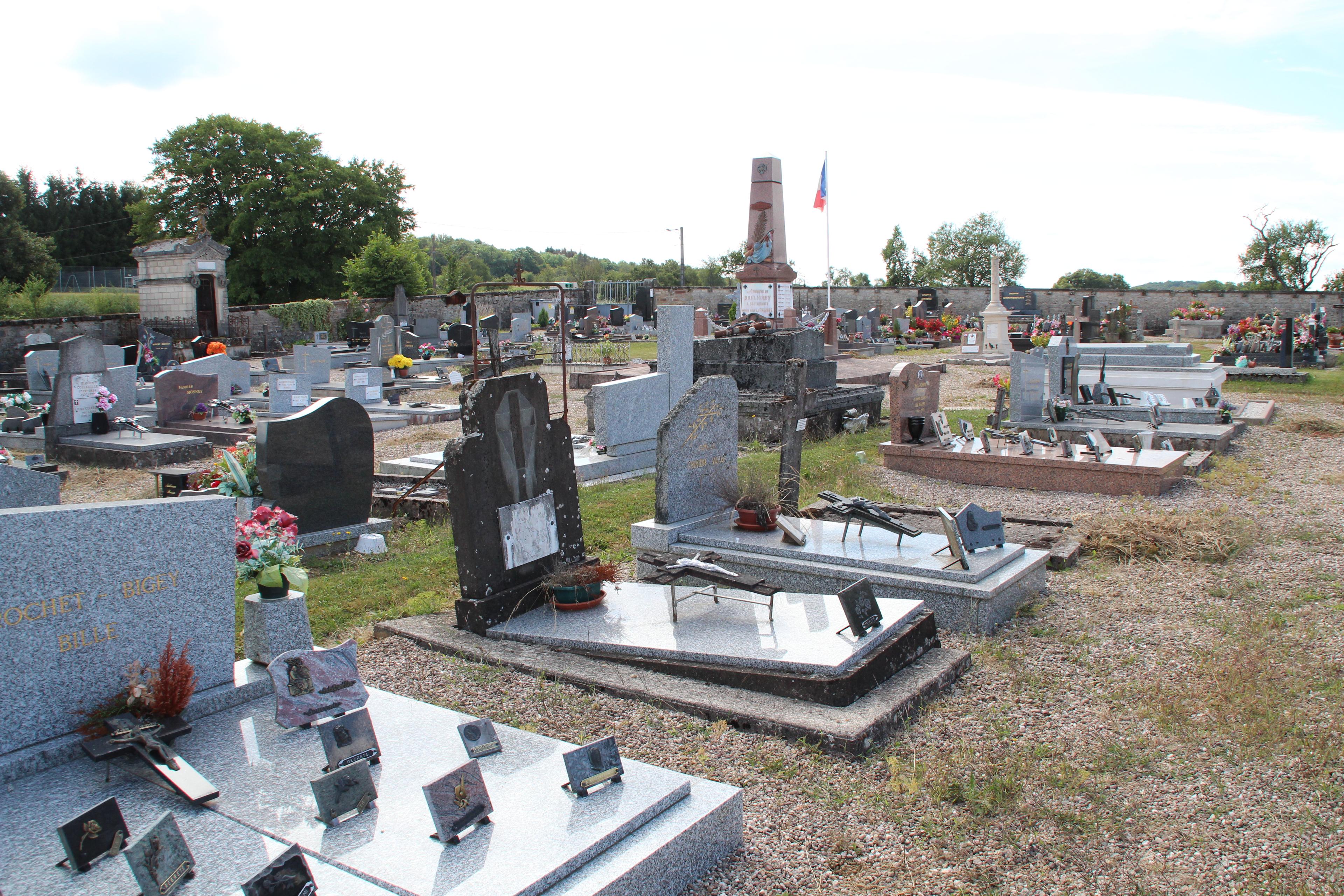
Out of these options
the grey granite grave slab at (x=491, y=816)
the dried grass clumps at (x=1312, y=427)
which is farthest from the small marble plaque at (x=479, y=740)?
the dried grass clumps at (x=1312, y=427)

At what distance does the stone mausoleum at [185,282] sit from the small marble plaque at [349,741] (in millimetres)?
28081

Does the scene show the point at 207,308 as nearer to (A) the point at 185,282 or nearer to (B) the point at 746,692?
(A) the point at 185,282

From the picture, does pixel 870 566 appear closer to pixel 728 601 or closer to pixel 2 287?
pixel 728 601

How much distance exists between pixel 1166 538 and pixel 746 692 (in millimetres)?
4342

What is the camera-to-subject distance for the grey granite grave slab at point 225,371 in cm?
1538

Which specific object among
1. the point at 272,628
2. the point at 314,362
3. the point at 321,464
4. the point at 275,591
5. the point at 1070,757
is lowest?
the point at 1070,757

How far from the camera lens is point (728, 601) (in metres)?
5.57

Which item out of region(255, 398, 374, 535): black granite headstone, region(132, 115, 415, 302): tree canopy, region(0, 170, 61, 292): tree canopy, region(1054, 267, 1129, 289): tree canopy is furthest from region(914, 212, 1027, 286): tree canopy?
region(255, 398, 374, 535): black granite headstone

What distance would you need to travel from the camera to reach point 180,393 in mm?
13852

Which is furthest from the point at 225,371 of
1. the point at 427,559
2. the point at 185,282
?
the point at 185,282

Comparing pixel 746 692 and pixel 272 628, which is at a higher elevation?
pixel 272 628

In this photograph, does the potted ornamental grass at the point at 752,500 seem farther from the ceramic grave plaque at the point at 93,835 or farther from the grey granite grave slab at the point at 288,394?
the grey granite grave slab at the point at 288,394

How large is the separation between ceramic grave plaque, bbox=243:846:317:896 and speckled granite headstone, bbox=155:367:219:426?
506 inches

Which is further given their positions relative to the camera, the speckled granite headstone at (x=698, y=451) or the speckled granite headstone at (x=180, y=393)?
the speckled granite headstone at (x=180, y=393)
